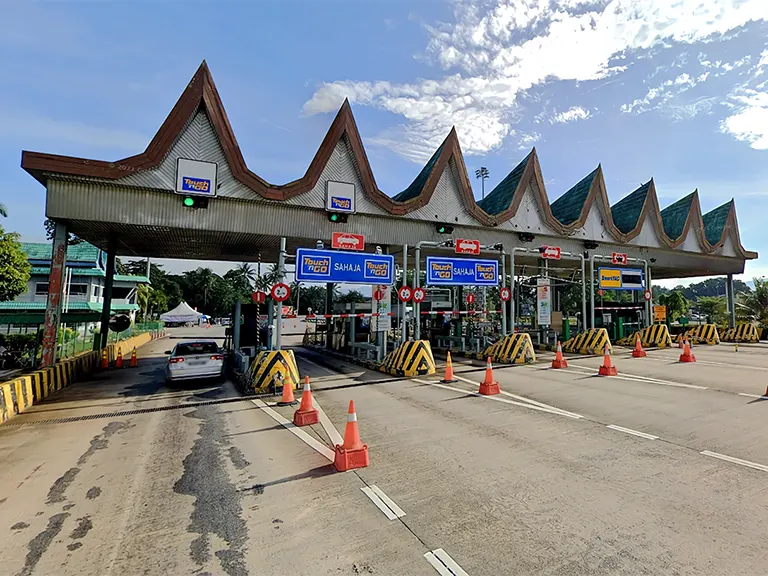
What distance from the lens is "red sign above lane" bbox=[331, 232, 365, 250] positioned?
1365cm

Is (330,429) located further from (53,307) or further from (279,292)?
(53,307)

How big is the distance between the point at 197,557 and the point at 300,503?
114 centimetres

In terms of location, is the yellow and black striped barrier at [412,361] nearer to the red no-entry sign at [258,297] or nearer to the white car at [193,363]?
the red no-entry sign at [258,297]

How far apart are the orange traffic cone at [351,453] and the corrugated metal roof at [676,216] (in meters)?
26.7

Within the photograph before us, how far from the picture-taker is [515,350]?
1532cm

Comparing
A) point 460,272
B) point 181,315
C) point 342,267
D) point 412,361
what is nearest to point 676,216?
point 460,272

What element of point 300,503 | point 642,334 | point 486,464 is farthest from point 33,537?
point 642,334

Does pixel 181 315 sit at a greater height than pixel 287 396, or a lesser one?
greater

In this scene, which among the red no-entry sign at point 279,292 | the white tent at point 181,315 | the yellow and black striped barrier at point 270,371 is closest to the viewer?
the yellow and black striped barrier at point 270,371

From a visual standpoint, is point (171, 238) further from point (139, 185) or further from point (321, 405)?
point (321, 405)

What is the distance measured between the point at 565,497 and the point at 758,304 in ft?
117

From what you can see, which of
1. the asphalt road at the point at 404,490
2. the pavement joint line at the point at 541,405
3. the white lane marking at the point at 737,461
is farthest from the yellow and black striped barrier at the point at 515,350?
the white lane marking at the point at 737,461

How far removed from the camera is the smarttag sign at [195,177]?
40.8ft

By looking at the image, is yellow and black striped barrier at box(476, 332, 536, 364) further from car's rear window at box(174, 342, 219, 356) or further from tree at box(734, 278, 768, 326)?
tree at box(734, 278, 768, 326)
